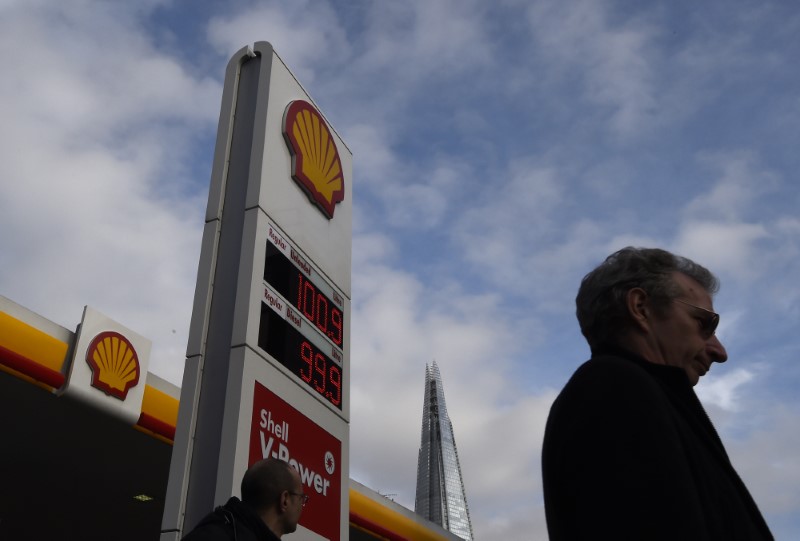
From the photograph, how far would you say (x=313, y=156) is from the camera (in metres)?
8.23

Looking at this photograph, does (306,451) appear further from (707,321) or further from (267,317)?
(707,321)

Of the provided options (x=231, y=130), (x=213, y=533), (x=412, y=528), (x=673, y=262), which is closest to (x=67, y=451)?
(x=412, y=528)

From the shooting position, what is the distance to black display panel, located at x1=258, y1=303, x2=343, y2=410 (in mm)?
6488

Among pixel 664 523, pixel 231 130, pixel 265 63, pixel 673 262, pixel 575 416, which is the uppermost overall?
pixel 265 63

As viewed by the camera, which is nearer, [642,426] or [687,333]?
[642,426]

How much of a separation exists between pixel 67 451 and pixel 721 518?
42.8 feet

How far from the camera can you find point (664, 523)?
1378 millimetres

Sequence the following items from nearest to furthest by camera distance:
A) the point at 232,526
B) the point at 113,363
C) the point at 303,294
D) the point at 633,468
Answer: the point at 633,468, the point at 232,526, the point at 303,294, the point at 113,363

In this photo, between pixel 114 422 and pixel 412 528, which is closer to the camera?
pixel 114 422

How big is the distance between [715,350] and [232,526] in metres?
2.08

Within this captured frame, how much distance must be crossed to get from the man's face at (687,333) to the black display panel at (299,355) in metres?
4.70

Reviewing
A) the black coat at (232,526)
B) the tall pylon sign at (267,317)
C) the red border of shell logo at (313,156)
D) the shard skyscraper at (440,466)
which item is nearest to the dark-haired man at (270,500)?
the black coat at (232,526)

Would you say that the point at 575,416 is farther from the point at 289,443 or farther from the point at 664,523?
the point at 289,443

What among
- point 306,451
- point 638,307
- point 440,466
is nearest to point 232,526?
point 638,307
